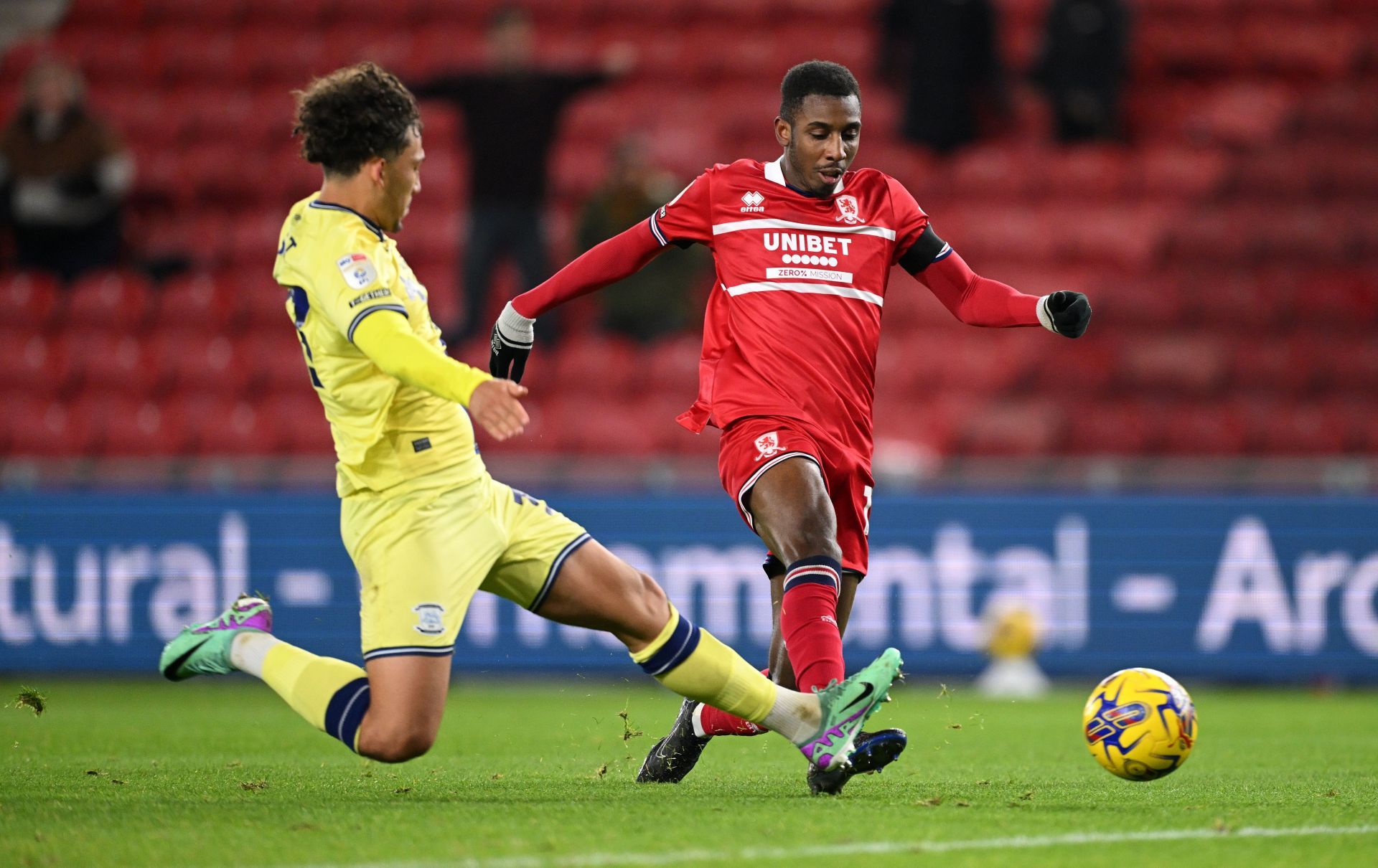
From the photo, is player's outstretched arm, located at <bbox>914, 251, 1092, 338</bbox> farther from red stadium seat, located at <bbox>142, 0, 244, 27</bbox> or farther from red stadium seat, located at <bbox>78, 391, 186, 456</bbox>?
red stadium seat, located at <bbox>142, 0, 244, 27</bbox>

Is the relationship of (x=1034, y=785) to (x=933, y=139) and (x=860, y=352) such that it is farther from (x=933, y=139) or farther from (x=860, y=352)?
(x=933, y=139)

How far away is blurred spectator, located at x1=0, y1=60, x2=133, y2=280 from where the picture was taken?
1262 cm

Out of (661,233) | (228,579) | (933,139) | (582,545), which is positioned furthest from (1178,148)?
(582,545)

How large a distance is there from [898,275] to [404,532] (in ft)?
29.8

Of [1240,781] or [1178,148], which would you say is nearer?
[1240,781]

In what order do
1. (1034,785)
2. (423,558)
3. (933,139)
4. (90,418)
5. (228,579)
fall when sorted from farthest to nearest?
(933,139)
(90,418)
(228,579)
(1034,785)
(423,558)

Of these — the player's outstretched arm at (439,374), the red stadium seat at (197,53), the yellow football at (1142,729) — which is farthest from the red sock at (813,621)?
the red stadium seat at (197,53)

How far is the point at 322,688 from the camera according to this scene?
4801mm

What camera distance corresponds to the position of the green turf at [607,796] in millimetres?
4012

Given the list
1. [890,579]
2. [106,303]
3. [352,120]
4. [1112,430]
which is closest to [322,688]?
[352,120]

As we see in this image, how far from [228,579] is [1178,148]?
26.0 feet

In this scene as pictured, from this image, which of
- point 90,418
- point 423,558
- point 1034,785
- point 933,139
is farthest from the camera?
point 933,139

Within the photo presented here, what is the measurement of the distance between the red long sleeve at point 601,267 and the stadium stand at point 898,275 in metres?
6.13

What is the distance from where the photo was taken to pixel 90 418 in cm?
1238
